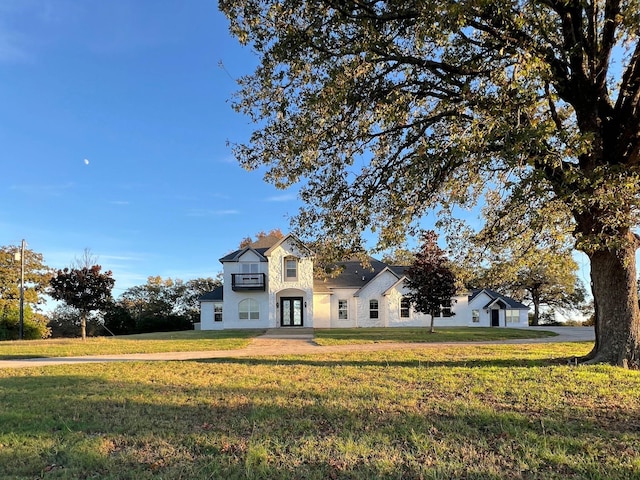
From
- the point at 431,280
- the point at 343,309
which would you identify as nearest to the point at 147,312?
the point at 343,309

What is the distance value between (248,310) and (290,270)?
4190 mm

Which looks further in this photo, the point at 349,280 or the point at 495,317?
the point at 495,317

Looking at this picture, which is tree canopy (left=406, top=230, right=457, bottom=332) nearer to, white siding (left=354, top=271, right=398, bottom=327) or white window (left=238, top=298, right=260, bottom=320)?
white siding (left=354, top=271, right=398, bottom=327)

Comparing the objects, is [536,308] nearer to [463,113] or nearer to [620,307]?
[620,307]

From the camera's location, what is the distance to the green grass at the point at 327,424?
4.20 meters

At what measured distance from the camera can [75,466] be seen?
4312 mm

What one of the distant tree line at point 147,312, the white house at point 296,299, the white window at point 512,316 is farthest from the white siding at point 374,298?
the distant tree line at point 147,312

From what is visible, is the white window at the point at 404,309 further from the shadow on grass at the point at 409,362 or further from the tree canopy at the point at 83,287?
the shadow on grass at the point at 409,362

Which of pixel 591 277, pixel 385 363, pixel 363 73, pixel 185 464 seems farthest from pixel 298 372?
pixel 591 277

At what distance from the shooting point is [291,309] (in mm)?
32438

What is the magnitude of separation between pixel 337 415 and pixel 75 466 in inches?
119

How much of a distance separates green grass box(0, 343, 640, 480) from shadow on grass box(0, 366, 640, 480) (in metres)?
0.02

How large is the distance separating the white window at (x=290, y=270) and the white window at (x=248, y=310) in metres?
3.05

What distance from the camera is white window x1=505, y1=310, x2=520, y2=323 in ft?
119
